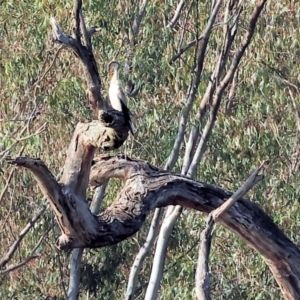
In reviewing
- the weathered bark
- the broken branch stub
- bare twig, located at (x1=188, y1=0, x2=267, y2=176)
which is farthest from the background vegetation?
the broken branch stub

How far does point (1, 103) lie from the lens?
23.7ft

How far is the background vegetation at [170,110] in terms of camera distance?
6.69 metres

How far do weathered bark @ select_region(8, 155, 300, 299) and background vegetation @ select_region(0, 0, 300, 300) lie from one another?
9.00 feet

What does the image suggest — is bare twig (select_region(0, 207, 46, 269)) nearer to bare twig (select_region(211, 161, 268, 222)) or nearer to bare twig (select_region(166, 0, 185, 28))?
bare twig (select_region(166, 0, 185, 28))

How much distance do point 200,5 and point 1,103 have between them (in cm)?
171

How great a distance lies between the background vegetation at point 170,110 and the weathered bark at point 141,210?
274cm

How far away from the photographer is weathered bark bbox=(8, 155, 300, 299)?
127 inches

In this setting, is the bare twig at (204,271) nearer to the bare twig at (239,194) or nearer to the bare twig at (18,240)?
the bare twig at (239,194)

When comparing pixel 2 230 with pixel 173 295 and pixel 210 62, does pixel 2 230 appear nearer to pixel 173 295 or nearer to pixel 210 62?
pixel 173 295

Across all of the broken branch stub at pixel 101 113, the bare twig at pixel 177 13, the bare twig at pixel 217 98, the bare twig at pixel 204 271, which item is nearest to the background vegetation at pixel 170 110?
the bare twig at pixel 177 13

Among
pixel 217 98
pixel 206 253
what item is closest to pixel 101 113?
pixel 206 253

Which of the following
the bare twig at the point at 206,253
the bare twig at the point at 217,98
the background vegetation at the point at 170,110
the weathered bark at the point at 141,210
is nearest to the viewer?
the weathered bark at the point at 141,210

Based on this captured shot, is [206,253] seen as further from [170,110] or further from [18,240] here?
[18,240]

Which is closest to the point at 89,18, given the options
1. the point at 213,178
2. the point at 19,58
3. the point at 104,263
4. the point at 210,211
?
the point at 19,58
